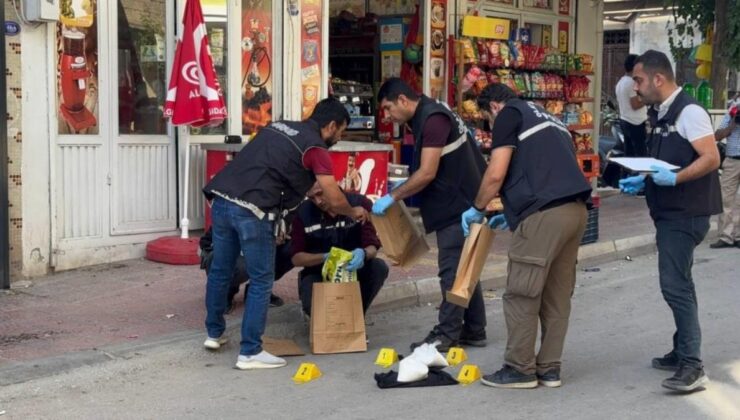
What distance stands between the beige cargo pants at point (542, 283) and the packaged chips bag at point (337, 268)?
1309mm

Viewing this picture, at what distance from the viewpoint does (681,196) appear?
229 inches

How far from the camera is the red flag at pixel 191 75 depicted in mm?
9094

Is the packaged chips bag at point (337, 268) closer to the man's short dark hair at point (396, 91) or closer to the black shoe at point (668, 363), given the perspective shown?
the man's short dark hair at point (396, 91)

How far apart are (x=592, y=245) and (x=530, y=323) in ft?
18.1

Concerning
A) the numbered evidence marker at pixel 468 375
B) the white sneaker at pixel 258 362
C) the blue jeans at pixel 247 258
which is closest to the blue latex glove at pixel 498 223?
the numbered evidence marker at pixel 468 375

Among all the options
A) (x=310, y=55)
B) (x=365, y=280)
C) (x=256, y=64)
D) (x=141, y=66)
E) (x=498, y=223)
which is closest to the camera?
(x=498, y=223)

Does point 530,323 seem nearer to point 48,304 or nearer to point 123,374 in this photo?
point 123,374

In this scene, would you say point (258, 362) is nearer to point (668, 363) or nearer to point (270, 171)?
point (270, 171)

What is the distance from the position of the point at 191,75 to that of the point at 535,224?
4560mm

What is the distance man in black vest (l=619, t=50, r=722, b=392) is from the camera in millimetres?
5754

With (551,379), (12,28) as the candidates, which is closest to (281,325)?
(551,379)

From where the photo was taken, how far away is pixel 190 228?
9992mm

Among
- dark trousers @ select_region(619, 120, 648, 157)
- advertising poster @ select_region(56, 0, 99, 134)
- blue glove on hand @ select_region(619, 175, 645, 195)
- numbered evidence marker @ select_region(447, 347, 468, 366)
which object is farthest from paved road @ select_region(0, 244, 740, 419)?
dark trousers @ select_region(619, 120, 648, 157)

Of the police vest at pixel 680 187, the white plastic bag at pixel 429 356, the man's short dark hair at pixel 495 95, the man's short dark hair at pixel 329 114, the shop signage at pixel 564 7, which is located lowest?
the white plastic bag at pixel 429 356
